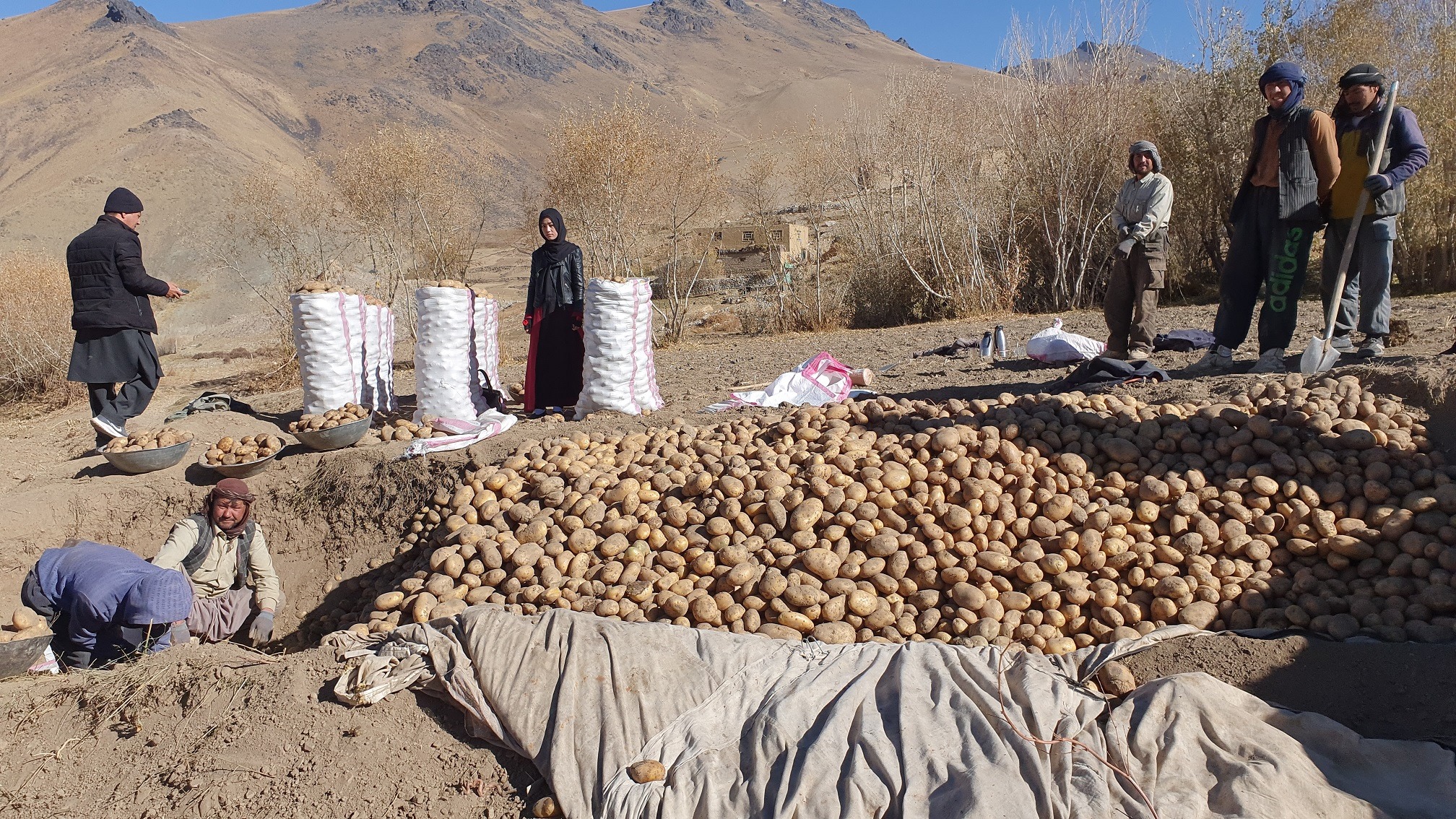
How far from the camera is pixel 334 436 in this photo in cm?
464

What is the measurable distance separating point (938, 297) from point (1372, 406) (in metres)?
6.46

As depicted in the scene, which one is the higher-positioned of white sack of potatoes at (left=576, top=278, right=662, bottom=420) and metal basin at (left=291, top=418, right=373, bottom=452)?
white sack of potatoes at (left=576, top=278, right=662, bottom=420)

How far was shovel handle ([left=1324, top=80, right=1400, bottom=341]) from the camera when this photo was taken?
4.11 meters

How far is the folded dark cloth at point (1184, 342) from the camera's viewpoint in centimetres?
564

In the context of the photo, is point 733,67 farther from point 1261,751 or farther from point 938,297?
point 1261,751

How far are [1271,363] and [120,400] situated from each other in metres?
6.26

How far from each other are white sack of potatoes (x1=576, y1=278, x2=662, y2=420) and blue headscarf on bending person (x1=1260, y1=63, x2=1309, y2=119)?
131 inches

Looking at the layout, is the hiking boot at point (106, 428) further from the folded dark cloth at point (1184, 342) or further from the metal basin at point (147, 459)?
the folded dark cloth at point (1184, 342)

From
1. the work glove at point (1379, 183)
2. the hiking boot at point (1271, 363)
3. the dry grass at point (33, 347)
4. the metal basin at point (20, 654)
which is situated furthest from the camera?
the dry grass at point (33, 347)

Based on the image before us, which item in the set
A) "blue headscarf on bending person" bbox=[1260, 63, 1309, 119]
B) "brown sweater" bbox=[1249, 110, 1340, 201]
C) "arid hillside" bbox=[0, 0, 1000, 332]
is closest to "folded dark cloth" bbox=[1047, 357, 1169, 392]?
"brown sweater" bbox=[1249, 110, 1340, 201]

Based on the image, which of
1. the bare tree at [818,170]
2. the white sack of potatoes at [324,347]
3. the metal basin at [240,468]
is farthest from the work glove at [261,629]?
the bare tree at [818,170]

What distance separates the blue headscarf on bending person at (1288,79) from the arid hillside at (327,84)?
22.0ft

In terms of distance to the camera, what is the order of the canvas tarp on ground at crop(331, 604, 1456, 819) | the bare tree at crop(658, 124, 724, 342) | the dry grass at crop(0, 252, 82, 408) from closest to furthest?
the canvas tarp on ground at crop(331, 604, 1456, 819)
the dry grass at crop(0, 252, 82, 408)
the bare tree at crop(658, 124, 724, 342)

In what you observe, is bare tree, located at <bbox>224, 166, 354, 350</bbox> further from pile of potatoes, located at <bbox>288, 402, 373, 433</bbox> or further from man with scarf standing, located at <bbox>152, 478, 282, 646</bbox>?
man with scarf standing, located at <bbox>152, 478, 282, 646</bbox>
